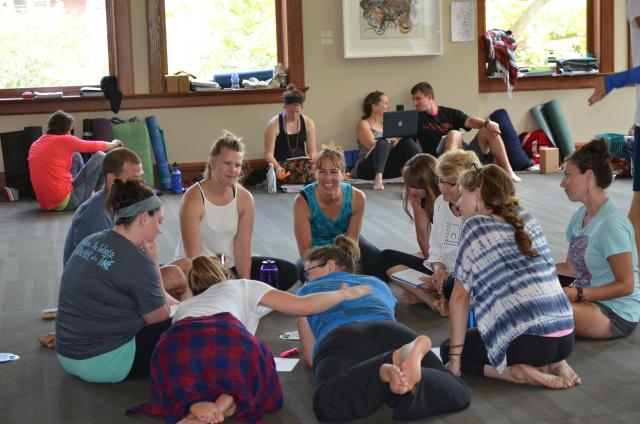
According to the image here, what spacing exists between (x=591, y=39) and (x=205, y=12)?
4.22m

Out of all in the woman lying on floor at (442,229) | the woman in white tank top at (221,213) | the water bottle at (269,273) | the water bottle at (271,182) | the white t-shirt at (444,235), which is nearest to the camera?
the woman lying on floor at (442,229)

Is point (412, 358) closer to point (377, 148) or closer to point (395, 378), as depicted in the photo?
point (395, 378)

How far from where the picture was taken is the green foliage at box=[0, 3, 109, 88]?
9.27 meters

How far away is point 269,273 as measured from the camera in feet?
15.8

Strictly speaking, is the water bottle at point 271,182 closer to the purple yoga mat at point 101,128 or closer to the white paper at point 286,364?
the purple yoga mat at point 101,128

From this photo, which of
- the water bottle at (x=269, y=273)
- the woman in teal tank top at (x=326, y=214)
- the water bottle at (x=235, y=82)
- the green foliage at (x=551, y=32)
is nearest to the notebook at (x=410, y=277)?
the woman in teal tank top at (x=326, y=214)

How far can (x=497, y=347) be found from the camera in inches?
132

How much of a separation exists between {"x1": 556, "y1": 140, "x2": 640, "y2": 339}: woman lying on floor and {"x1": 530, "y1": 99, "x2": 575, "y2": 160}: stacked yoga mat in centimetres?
620

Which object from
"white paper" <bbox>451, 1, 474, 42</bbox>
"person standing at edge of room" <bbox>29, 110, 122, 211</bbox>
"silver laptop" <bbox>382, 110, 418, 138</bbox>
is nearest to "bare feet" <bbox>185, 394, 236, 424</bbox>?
"person standing at edge of room" <bbox>29, 110, 122, 211</bbox>

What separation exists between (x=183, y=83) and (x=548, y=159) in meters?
3.71

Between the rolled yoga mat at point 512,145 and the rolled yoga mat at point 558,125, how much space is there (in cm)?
49

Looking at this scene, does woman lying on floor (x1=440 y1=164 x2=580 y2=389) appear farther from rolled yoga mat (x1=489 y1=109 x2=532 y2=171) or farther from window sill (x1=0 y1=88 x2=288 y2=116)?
rolled yoga mat (x1=489 y1=109 x2=532 y2=171)

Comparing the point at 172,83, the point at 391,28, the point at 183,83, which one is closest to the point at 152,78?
the point at 172,83

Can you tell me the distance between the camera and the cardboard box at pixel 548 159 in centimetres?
941
